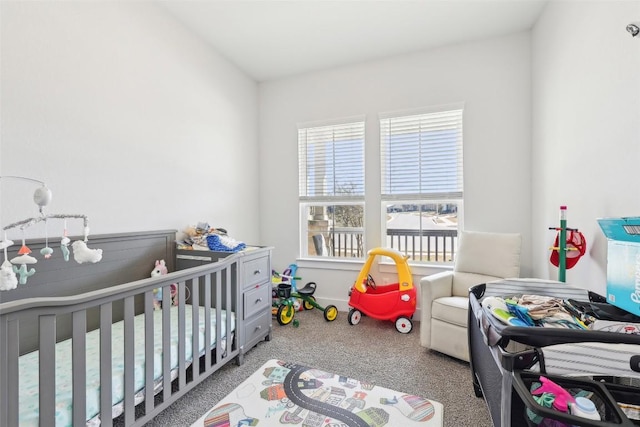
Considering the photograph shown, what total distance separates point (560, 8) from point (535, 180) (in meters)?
1.27

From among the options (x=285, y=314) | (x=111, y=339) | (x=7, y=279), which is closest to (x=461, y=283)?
(x=285, y=314)


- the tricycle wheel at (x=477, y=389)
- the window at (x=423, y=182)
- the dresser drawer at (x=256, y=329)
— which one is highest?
the window at (x=423, y=182)

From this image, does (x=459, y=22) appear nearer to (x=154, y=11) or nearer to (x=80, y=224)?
(x=154, y=11)

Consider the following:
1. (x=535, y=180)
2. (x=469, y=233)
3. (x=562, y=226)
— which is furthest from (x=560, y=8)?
(x=469, y=233)

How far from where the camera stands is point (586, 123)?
167 cm

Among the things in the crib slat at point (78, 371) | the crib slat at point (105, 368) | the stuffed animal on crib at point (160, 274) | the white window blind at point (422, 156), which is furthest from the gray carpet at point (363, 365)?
the white window blind at point (422, 156)

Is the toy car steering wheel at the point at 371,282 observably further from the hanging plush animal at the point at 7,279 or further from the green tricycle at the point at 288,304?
the hanging plush animal at the point at 7,279

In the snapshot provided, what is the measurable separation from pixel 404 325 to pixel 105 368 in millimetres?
2187

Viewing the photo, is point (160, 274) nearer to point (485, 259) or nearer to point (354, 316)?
point (354, 316)

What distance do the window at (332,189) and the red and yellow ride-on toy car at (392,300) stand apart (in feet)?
1.82

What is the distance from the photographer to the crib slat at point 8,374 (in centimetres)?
Result: 87

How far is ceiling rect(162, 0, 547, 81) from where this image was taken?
2.21 metres

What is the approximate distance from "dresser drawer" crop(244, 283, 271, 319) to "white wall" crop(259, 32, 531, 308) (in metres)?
0.95

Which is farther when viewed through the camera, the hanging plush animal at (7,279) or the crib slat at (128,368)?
the crib slat at (128,368)
